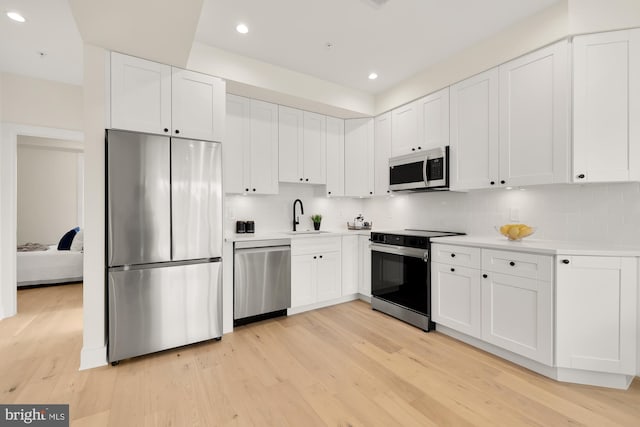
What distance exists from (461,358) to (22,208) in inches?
323

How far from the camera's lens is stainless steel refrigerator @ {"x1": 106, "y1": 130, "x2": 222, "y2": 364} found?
2.39 meters

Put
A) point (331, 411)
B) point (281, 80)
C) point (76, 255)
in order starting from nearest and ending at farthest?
point (331, 411) → point (281, 80) → point (76, 255)

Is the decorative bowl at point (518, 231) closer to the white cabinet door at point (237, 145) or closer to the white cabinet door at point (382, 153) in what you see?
the white cabinet door at point (382, 153)

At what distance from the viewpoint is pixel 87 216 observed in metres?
2.34

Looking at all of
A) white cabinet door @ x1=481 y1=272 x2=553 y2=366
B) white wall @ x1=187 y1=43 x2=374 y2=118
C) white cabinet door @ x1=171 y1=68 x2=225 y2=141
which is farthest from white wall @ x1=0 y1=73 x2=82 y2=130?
white cabinet door @ x1=481 y1=272 x2=553 y2=366

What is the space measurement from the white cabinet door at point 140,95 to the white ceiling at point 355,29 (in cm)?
55

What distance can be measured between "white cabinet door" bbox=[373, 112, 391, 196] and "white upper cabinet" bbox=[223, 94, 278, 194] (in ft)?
4.65

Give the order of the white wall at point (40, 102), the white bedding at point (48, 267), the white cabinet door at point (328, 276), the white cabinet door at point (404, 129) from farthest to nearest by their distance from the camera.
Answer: the white bedding at point (48, 267)
the white cabinet door at point (328, 276)
the white cabinet door at point (404, 129)
the white wall at point (40, 102)

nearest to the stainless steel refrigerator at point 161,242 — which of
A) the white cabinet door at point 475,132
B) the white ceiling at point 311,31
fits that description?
the white ceiling at point 311,31

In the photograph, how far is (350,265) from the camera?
157 inches

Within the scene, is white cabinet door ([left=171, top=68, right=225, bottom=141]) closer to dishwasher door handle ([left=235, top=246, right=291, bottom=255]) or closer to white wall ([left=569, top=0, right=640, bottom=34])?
dishwasher door handle ([left=235, top=246, right=291, bottom=255])

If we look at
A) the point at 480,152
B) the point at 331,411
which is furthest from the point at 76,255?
the point at 480,152

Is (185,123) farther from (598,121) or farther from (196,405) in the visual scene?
(598,121)

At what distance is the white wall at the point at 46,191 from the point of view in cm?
600
